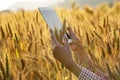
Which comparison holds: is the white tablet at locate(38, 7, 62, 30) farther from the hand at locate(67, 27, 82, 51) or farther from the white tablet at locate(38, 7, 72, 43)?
the hand at locate(67, 27, 82, 51)

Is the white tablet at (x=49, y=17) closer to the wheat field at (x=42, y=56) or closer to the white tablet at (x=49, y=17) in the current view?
the white tablet at (x=49, y=17)

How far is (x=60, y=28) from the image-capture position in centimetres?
207

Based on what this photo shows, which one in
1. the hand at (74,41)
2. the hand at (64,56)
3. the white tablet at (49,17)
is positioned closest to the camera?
the hand at (64,56)

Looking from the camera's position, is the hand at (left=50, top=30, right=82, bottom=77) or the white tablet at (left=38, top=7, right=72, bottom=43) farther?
the white tablet at (left=38, top=7, right=72, bottom=43)

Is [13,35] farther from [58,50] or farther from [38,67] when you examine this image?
[58,50]

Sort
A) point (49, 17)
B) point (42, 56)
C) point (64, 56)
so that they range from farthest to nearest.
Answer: point (42, 56)
point (49, 17)
point (64, 56)

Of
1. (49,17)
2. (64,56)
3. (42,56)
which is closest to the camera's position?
(64,56)

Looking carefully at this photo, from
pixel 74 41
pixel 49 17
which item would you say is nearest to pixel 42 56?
pixel 74 41

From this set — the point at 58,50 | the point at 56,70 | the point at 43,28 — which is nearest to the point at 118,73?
the point at 58,50

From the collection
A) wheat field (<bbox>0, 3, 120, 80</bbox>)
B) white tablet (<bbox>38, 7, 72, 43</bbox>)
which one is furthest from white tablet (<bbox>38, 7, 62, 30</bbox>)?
wheat field (<bbox>0, 3, 120, 80</bbox>)

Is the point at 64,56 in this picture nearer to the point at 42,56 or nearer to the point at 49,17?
the point at 49,17

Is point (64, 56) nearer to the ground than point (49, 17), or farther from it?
nearer to the ground

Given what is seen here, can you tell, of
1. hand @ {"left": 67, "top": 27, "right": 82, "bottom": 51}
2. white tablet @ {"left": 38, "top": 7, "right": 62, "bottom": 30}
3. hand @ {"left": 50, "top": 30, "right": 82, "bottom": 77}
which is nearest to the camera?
hand @ {"left": 50, "top": 30, "right": 82, "bottom": 77}

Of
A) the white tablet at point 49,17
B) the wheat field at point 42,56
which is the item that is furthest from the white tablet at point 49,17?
the wheat field at point 42,56
